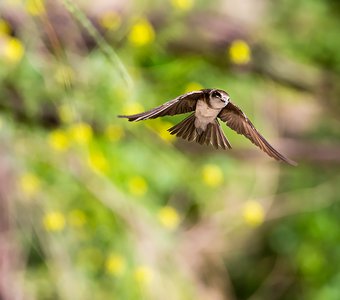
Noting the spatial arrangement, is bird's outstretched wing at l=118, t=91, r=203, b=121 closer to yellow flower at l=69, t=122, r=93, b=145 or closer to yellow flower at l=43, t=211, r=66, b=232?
yellow flower at l=69, t=122, r=93, b=145

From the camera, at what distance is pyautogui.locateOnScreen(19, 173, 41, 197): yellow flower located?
6.61 ft

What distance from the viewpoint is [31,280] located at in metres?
2.36

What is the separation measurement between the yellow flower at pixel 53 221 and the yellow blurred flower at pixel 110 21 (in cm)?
51

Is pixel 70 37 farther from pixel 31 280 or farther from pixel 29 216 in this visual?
pixel 31 280

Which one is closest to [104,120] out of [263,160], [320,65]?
[263,160]

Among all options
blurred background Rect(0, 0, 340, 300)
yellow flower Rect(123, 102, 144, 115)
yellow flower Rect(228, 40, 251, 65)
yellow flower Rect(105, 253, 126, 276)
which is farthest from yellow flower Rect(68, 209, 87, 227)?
yellow flower Rect(228, 40, 251, 65)

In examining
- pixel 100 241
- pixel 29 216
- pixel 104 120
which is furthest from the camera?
pixel 100 241

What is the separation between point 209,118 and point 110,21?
1.30 m

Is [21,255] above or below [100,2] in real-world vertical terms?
below

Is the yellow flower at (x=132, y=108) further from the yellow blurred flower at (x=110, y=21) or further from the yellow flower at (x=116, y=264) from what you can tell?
the yellow flower at (x=116, y=264)

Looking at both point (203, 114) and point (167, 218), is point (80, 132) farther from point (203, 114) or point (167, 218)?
point (203, 114)

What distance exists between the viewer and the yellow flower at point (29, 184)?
202cm

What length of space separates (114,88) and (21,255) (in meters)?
0.60

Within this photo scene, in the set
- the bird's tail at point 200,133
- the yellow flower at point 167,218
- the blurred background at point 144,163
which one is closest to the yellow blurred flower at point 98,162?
the blurred background at point 144,163
